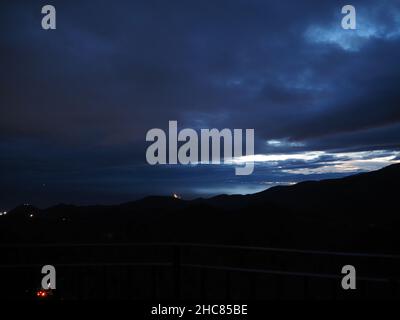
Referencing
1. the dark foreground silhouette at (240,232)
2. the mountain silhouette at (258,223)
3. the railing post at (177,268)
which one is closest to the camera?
the railing post at (177,268)

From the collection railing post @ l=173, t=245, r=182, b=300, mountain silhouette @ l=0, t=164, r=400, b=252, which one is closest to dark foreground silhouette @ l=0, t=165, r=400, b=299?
mountain silhouette @ l=0, t=164, r=400, b=252

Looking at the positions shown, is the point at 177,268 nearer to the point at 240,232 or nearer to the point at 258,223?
the point at 240,232

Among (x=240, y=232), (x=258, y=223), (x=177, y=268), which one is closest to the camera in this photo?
(x=177, y=268)

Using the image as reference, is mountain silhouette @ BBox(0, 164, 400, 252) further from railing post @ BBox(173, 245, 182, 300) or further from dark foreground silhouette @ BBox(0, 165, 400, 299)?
railing post @ BBox(173, 245, 182, 300)

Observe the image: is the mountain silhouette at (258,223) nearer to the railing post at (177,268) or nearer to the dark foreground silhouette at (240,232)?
the dark foreground silhouette at (240,232)

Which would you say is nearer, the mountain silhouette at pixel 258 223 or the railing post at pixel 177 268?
the railing post at pixel 177 268

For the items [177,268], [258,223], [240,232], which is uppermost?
[177,268]

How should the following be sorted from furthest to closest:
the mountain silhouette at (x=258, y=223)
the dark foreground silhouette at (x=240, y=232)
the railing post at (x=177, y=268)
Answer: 1. the mountain silhouette at (x=258, y=223)
2. the dark foreground silhouette at (x=240, y=232)
3. the railing post at (x=177, y=268)

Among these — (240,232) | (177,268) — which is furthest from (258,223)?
(177,268)

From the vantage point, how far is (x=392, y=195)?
454 ft

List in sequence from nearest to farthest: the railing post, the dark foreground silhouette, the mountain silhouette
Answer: the railing post, the dark foreground silhouette, the mountain silhouette

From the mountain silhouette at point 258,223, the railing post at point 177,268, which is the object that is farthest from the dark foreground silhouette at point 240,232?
the railing post at point 177,268

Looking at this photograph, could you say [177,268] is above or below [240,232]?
above
